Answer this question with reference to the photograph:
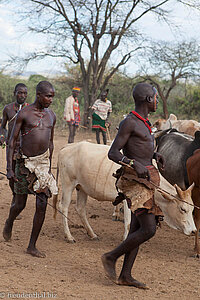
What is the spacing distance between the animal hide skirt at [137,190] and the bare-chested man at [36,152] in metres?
1.30

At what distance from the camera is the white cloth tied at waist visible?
4.94 meters

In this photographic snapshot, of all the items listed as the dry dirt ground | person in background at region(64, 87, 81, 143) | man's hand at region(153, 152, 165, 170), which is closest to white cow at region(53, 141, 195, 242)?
the dry dirt ground

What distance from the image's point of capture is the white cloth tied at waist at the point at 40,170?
4.94 metres

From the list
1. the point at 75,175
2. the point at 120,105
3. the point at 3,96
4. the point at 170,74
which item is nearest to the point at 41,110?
the point at 75,175

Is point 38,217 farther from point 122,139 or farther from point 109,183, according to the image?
point 122,139

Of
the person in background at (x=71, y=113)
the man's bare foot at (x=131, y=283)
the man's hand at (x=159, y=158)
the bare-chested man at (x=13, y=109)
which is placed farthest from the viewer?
the person in background at (x=71, y=113)

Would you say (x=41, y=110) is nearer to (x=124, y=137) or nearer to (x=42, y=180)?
(x=42, y=180)

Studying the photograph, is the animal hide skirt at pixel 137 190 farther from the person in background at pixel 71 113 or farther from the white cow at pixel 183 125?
the person in background at pixel 71 113

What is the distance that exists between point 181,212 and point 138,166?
1.47 metres

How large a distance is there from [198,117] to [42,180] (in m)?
19.6

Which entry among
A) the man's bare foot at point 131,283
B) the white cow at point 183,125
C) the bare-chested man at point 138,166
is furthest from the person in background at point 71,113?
the man's bare foot at point 131,283

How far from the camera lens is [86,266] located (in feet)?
15.7

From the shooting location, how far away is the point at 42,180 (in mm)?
4941

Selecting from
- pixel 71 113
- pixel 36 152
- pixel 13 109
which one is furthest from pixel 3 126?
pixel 71 113
